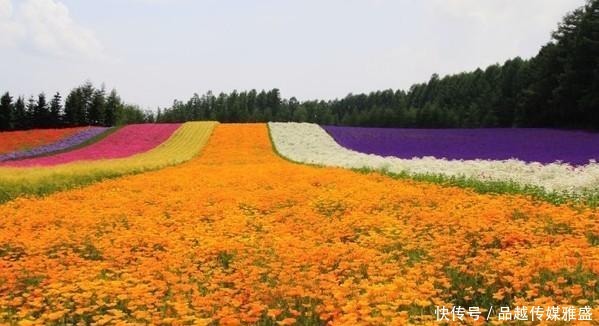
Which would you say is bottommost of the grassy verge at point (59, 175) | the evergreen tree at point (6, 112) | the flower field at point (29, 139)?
the grassy verge at point (59, 175)

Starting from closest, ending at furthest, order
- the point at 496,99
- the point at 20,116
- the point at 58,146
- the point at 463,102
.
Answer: the point at 58,146 < the point at 496,99 < the point at 20,116 < the point at 463,102

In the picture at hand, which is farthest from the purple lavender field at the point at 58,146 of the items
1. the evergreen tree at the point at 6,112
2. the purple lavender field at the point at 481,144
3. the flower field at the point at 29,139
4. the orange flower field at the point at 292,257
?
the evergreen tree at the point at 6,112

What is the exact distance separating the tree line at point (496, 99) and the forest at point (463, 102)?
0.27 ft

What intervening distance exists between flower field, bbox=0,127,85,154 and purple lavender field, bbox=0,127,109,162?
97cm

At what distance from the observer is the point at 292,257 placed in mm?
8867

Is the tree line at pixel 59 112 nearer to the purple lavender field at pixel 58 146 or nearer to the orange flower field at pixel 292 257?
the purple lavender field at pixel 58 146

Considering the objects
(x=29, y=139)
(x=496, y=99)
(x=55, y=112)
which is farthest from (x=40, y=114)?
(x=496, y=99)

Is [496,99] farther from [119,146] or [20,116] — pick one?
[20,116]

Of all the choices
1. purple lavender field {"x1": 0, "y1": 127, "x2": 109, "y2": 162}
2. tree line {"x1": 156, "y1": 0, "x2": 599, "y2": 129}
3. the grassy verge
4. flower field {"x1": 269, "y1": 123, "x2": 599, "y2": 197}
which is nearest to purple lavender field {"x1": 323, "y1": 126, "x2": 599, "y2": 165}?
flower field {"x1": 269, "y1": 123, "x2": 599, "y2": 197}

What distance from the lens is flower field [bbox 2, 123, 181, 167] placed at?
35719 millimetres

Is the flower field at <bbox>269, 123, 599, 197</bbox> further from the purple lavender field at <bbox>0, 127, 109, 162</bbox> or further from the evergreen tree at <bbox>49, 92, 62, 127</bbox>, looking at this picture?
the evergreen tree at <bbox>49, 92, 62, 127</bbox>

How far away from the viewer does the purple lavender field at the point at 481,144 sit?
27.9 metres

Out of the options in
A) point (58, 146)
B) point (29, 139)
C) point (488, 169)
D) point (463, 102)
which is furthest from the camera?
point (463, 102)

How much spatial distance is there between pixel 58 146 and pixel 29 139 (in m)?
4.89
